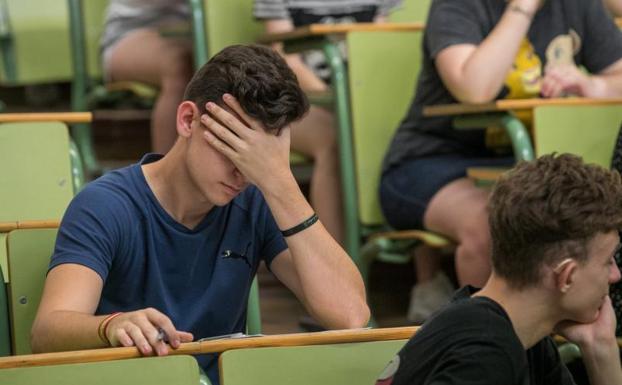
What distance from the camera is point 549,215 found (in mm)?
1525

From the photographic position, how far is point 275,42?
3.38m

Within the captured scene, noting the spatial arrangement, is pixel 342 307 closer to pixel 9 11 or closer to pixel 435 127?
pixel 435 127

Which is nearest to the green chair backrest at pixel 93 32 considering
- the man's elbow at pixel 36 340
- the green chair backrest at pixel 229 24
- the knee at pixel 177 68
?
the knee at pixel 177 68

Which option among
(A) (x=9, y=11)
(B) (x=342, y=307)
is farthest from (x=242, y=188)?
(A) (x=9, y=11)

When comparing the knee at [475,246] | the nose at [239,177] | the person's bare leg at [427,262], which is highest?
the nose at [239,177]

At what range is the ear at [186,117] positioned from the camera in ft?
6.06

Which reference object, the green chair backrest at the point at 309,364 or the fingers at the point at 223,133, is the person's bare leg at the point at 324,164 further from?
the green chair backrest at the point at 309,364

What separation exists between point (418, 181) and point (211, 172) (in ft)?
4.19

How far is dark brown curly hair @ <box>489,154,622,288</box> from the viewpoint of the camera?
153 cm

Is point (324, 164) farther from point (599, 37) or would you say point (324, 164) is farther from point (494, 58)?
point (599, 37)

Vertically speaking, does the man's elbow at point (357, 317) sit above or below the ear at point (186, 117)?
below

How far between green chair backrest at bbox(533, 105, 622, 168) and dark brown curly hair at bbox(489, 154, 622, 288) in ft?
3.70

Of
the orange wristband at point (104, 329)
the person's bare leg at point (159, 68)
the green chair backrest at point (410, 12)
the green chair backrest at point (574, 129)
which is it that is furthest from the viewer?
the green chair backrest at point (410, 12)

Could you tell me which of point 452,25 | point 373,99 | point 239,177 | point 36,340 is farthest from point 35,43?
point 36,340
